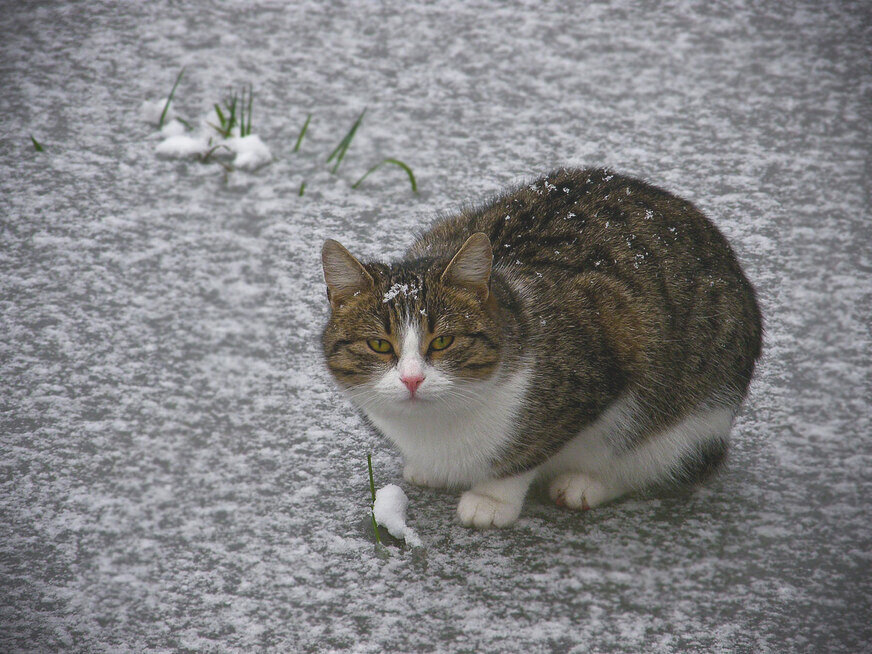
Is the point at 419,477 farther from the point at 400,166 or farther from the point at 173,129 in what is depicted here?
the point at 173,129

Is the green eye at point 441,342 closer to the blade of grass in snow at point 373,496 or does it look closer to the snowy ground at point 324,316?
the blade of grass in snow at point 373,496

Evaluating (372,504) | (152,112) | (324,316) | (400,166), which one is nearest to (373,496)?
(372,504)

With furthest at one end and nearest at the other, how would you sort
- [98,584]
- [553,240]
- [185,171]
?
[185,171], [553,240], [98,584]

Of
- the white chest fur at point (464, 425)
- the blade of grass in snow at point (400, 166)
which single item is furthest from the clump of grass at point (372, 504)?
the blade of grass in snow at point (400, 166)

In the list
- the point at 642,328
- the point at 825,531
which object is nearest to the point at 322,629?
the point at 642,328

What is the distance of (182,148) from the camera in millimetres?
3703

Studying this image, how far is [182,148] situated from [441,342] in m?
2.06

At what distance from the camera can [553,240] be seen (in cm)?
243

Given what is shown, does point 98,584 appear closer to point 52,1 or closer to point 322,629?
point 322,629

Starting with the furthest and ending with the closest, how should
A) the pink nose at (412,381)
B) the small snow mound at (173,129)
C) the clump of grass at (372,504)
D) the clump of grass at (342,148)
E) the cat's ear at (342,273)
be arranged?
the small snow mound at (173,129), the clump of grass at (342,148), the clump of grass at (372,504), the cat's ear at (342,273), the pink nose at (412,381)

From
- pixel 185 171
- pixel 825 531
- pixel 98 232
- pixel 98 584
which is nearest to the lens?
pixel 98 584

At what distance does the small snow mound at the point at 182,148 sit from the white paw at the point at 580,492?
215cm

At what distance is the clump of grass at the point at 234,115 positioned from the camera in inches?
146

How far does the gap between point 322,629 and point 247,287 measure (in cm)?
142
